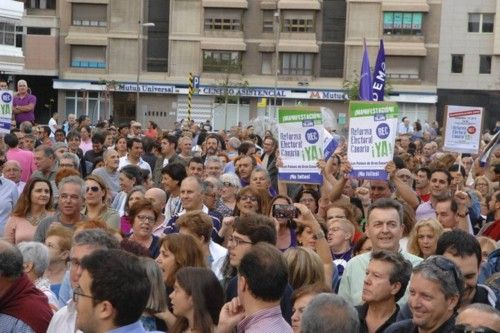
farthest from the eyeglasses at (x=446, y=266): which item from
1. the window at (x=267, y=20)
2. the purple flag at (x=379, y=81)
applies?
the window at (x=267, y=20)

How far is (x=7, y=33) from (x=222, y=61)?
17.4 m

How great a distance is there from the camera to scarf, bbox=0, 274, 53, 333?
6742 millimetres

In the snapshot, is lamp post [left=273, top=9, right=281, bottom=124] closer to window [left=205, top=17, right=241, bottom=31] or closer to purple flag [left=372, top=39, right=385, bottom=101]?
window [left=205, top=17, right=241, bottom=31]

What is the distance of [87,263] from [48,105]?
63856mm

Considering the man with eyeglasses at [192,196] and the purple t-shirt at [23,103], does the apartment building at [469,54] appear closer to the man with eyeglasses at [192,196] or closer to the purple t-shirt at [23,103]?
the purple t-shirt at [23,103]

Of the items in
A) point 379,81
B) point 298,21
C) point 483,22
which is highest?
point 483,22

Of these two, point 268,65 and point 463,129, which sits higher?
point 268,65

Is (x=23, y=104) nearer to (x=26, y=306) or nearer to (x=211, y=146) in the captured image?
(x=211, y=146)

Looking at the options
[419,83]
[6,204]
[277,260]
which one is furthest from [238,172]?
[419,83]

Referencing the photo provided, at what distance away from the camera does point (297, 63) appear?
6738 cm

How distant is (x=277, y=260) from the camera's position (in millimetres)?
6688

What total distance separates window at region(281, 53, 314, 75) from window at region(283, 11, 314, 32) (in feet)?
4.72

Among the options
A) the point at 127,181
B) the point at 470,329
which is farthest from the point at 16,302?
the point at 127,181

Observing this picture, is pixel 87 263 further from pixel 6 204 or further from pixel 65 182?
pixel 6 204
